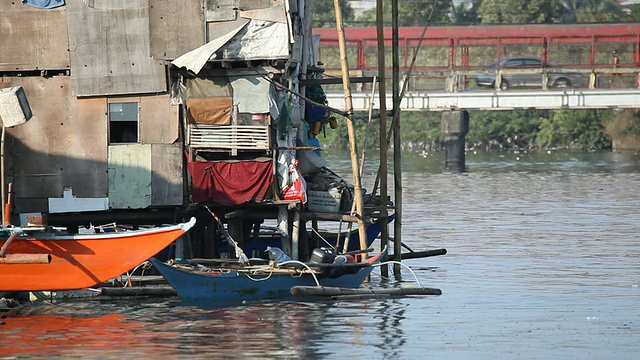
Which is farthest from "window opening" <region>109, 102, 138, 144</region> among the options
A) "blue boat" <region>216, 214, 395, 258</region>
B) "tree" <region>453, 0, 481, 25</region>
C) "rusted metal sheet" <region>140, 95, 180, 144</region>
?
"tree" <region>453, 0, 481, 25</region>

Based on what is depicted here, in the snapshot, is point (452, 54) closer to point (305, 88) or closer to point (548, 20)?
point (548, 20)

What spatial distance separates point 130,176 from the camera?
25.5 metres

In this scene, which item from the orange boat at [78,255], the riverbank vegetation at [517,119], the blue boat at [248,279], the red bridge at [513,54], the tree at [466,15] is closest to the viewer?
the orange boat at [78,255]

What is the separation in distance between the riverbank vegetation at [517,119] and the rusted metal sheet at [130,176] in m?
57.3

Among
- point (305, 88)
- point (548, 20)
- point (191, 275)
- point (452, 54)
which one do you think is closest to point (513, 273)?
point (305, 88)

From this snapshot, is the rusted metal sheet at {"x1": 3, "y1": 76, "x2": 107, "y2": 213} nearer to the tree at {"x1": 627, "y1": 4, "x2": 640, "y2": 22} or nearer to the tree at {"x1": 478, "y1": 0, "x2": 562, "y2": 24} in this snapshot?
the tree at {"x1": 478, "y1": 0, "x2": 562, "y2": 24}

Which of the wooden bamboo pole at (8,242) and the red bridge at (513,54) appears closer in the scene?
the wooden bamboo pole at (8,242)

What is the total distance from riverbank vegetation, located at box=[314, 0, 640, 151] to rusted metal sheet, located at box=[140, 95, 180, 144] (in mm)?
57126

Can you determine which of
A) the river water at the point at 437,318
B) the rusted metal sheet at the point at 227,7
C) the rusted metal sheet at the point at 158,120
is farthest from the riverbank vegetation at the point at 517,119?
Result: the rusted metal sheet at the point at 158,120

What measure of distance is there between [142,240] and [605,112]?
63.1 meters

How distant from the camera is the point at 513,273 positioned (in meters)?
29.2

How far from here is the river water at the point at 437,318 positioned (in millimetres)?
19828

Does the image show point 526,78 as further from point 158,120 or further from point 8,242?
point 8,242

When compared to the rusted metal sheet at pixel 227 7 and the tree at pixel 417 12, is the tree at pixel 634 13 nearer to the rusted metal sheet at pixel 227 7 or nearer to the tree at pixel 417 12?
the tree at pixel 417 12
